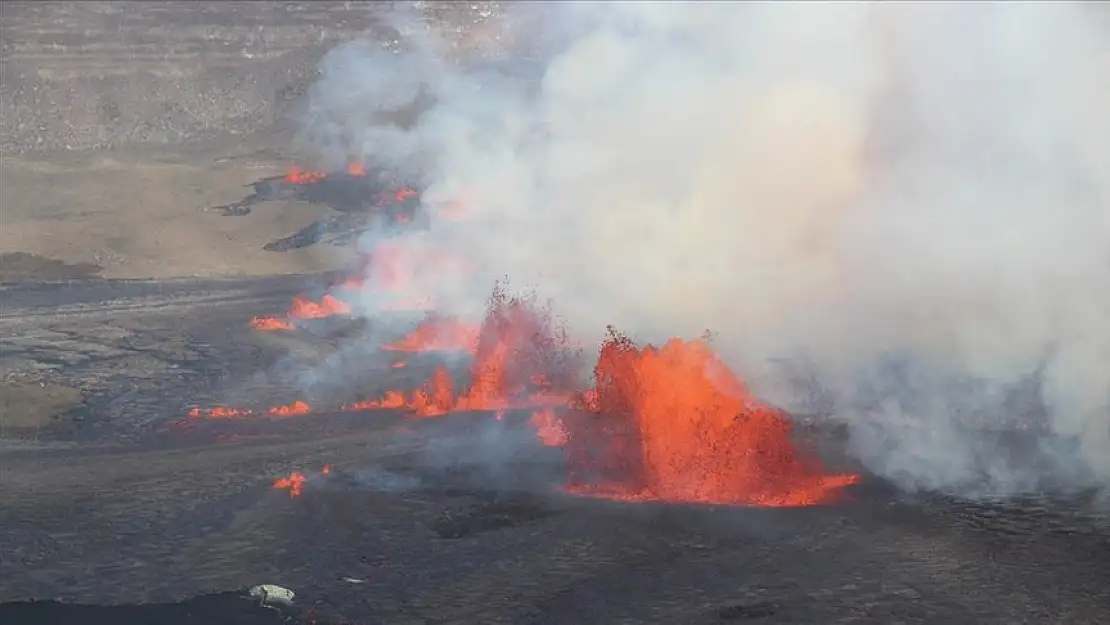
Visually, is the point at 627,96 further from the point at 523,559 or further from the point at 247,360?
the point at 523,559

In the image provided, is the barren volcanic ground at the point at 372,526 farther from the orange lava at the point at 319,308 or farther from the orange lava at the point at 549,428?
the orange lava at the point at 319,308

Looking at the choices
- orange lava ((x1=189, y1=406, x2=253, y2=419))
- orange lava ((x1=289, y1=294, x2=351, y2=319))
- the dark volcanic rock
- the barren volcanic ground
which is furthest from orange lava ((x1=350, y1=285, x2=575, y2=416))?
the dark volcanic rock

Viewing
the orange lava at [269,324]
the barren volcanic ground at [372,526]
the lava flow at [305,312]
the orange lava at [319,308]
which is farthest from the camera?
the orange lava at [319,308]

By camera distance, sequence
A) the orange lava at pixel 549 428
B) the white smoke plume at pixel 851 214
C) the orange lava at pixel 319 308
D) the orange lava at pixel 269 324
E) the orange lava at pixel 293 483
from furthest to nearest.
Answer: the orange lava at pixel 319 308
the orange lava at pixel 269 324
the white smoke plume at pixel 851 214
the orange lava at pixel 549 428
the orange lava at pixel 293 483

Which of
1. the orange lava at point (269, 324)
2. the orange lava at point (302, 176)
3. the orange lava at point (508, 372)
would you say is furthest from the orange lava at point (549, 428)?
the orange lava at point (302, 176)

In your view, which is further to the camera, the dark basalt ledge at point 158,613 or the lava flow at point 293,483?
the lava flow at point 293,483

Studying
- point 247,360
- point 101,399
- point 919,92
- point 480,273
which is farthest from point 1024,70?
point 101,399
